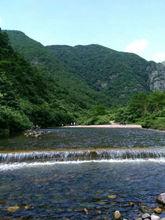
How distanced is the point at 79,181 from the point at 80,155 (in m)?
10.6

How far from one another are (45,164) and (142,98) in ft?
288

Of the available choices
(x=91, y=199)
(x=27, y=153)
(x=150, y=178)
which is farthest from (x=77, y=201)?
(x=27, y=153)

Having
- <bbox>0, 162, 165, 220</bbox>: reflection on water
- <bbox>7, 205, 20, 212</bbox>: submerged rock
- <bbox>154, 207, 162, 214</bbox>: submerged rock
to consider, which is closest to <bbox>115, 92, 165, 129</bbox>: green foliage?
<bbox>0, 162, 165, 220</bbox>: reflection on water

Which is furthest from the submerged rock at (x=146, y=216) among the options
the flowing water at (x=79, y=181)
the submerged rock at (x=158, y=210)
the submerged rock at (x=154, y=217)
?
the submerged rock at (x=158, y=210)

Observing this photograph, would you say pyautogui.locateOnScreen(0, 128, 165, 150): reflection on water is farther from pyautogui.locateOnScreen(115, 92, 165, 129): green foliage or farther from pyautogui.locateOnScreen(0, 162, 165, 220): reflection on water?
pyautogui.locateOnScreen(115, 92, 165, 129): green foliage

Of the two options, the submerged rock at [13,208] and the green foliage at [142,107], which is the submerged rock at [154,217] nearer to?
the submerged rock at [13,208]

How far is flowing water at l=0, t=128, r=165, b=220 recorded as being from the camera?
59.6 ft

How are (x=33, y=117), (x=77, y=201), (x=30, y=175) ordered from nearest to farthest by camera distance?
(x=77, y=201), (x=30, y=175), (x=33, y=117)

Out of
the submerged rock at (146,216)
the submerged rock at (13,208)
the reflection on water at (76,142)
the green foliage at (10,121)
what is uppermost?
the green foliage at (10,121)

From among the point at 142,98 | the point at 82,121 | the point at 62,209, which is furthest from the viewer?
the point at 82,121

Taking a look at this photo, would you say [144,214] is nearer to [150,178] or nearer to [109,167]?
[150,178]

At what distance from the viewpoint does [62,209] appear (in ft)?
59.9

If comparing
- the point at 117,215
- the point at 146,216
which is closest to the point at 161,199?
the point at 146,216

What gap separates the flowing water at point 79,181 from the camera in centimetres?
1817
